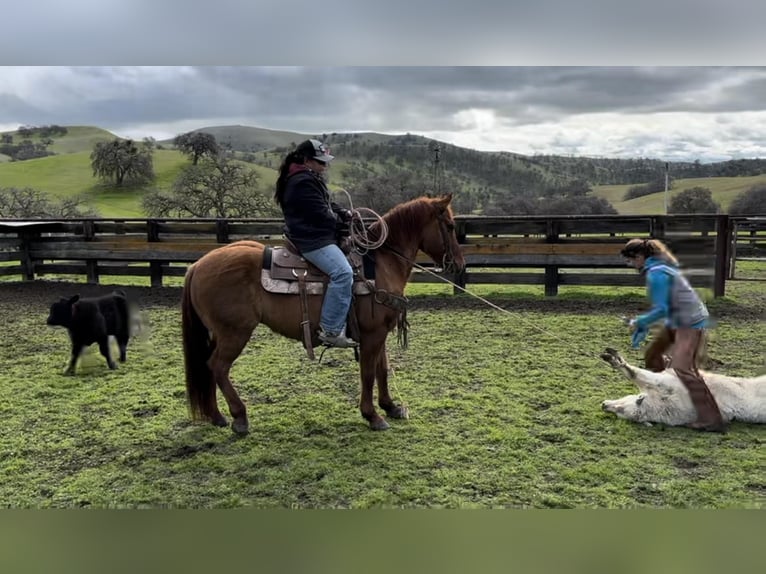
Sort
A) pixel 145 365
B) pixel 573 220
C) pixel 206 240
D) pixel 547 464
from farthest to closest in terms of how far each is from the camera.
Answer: pixel 206 240 → pixel 573 220 → pixel 145 365 → pixel 547 464

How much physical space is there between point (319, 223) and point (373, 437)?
5.09 ft

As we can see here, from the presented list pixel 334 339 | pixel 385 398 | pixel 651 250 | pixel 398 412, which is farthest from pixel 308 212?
pixel 651 250

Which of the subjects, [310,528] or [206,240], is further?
[206,240]

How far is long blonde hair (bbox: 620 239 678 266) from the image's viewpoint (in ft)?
8.47

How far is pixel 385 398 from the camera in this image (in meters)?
3.97

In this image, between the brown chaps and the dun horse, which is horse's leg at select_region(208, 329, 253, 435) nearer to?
the dun horse

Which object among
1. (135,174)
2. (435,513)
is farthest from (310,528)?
(135,174)

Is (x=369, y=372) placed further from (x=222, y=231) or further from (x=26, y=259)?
(x=26, y=259)

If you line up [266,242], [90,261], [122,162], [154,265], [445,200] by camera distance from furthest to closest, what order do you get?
[154,265] → [266,242] → [90,261] → [122,162] → [445,200]

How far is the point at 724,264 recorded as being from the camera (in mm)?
7191

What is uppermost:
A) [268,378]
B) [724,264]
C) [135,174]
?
[135,174]

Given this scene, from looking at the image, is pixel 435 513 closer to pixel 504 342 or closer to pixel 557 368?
pixel 557 368

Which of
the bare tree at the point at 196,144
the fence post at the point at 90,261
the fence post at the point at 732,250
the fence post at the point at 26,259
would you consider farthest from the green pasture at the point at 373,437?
the fence post at the point at 26,259

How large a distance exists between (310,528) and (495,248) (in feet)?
24.8
